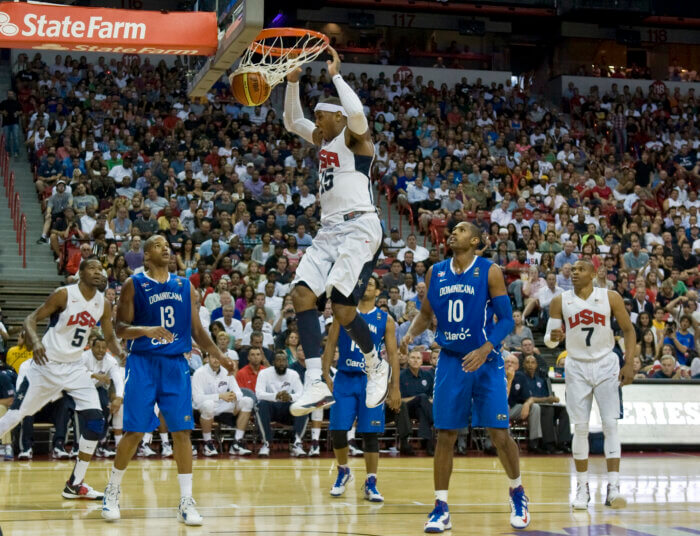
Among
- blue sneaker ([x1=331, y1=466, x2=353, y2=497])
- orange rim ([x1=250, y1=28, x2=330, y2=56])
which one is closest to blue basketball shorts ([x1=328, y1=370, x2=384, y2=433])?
blue sneaker ([x1=331, y1=466, x2=353, y2=497])

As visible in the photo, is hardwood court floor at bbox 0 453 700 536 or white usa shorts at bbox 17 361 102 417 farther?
white usa shorts at bbox 17 361 102 417

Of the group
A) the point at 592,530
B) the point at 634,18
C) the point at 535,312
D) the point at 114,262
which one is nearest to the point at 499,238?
the point at 535,312

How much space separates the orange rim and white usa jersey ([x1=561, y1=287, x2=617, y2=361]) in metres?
3.37

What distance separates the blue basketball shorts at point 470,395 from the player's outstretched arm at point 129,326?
2142 millimetres

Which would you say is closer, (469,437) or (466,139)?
(469,437)

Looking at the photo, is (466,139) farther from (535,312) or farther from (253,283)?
(253,283)

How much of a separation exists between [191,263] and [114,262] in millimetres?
1513

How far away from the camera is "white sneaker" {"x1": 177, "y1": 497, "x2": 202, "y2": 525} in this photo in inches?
302

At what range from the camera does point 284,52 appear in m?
8.87

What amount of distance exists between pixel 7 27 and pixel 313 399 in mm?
6491

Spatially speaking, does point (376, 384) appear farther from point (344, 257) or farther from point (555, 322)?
point (555, 322)

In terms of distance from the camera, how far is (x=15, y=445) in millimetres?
13094

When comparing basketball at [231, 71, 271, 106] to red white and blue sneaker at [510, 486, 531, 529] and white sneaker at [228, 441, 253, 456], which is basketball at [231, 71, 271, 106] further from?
white sneaker at [228, 441, 253, 456]

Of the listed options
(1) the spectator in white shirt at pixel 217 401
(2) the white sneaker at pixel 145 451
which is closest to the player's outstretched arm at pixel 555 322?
(1) the spectator in white shirt at pixel 217 401
